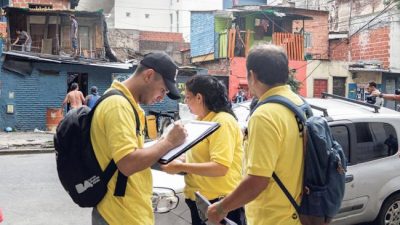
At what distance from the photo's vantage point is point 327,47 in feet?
95.8

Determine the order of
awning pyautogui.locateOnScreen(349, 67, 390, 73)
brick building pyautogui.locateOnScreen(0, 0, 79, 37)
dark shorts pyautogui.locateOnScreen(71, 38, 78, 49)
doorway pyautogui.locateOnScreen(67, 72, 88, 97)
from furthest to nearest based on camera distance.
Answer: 1. awning pyautogui.locateOnScreen(349, 67, 390, 73)
2. brick building pyautogui.locateOnScreen(0, 0, 79, 37)
3. dark shorts pyautogui.locateOnScreen(71, 38, 78, 49)
4. doorway pyautogui.locateOnScreen(67, 72, 88, 97)

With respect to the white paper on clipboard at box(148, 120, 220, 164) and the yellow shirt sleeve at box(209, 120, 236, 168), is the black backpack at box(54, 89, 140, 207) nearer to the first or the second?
the white paper on clipboard at box(148, 120, 220, 164)

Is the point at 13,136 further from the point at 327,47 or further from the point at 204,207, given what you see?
the point at 327,47

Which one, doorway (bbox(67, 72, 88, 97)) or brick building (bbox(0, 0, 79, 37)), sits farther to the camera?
brick building (bbox(0, 0, 79, 37))

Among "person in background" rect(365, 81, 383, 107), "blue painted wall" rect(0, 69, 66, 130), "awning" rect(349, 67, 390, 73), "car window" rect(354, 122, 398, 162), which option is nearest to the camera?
"car window" rect(354, 122, 398, 162)

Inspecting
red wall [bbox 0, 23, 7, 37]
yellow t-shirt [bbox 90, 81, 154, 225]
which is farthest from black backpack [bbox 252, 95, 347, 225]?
red wall [bbox 0, 23, 7, 37]

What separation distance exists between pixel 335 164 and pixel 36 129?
18318 mm

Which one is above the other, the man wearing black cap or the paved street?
the man wearing black cap

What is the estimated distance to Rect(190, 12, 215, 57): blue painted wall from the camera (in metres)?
26.9

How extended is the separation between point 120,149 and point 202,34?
1015 inches

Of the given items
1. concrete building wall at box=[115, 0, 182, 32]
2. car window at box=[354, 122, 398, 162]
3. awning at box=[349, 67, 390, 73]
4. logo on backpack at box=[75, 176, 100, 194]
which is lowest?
car window at box=[354, 122, 398, 162]

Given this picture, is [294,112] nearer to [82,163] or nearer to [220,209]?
[220,209]

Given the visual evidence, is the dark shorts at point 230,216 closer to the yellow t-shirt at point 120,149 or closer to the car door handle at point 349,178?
the yellow t-shirt at point 120,149

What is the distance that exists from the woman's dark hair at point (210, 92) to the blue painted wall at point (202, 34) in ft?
75.9
